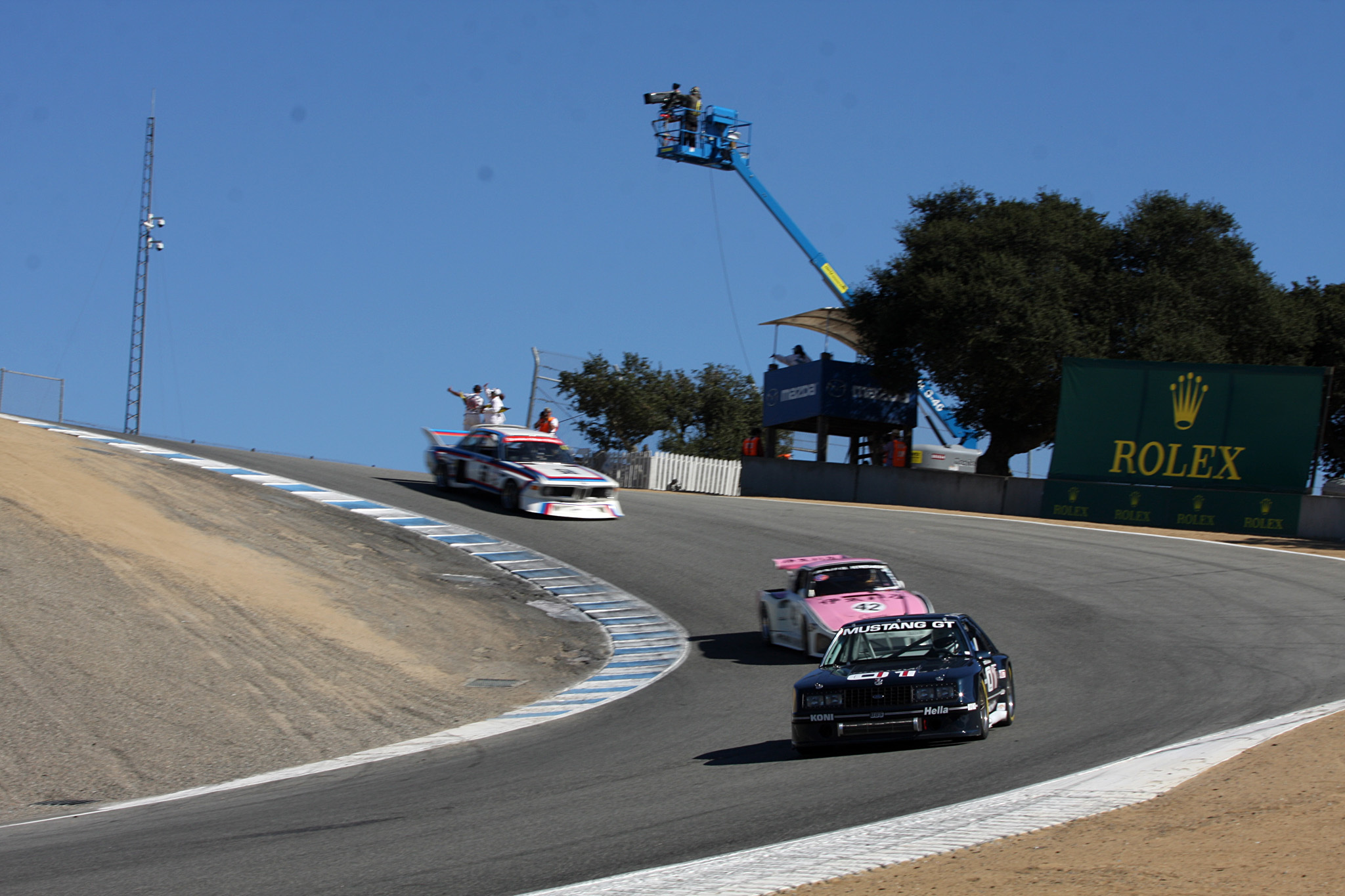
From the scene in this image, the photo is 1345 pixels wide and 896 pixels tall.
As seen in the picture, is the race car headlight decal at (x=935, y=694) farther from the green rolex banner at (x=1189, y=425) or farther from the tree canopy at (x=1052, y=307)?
the tree canopy at (x=1052, y=307)

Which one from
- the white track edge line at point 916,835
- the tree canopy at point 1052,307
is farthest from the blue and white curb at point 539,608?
the tree canopy at point 1052,307

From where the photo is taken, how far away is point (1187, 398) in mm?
28938

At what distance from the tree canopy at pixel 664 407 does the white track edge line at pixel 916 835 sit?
3861 cm

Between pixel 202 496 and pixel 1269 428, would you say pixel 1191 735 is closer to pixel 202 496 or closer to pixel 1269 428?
pixel 202 496

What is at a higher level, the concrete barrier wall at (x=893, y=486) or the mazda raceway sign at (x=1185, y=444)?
the mazda raceway sign at (x=1185, y=444)

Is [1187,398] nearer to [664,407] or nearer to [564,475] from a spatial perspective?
[564,475]

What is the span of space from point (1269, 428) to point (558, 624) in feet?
61.8

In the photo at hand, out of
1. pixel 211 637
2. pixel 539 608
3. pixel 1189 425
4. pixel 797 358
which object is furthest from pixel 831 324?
pixel 211 637

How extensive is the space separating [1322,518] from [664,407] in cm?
3723

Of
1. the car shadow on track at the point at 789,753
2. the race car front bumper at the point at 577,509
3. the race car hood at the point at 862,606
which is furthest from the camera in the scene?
the race car front bumper at the point at 577,509

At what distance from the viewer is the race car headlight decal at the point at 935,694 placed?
31.8 feet

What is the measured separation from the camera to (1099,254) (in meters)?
44.1

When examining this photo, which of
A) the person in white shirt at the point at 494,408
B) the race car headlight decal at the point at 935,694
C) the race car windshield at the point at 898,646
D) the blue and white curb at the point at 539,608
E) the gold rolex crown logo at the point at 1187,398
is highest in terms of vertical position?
the gold rolex crown logo at the point at 1187,398

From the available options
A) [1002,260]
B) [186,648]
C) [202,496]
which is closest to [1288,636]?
[186,648]
